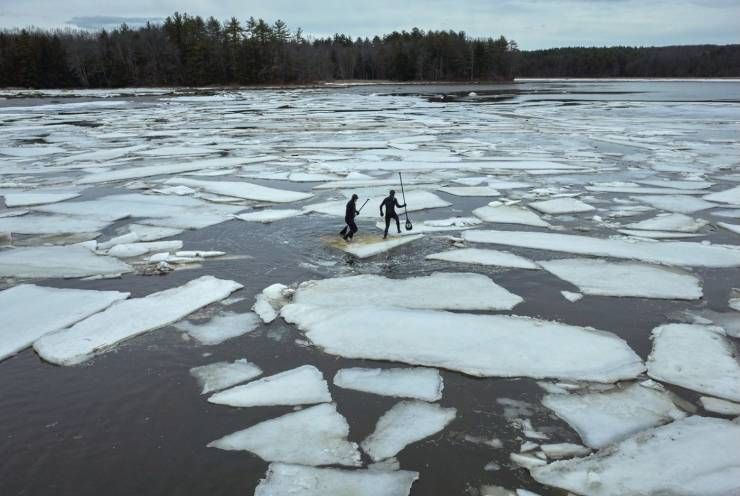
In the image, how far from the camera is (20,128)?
2278 centimetres

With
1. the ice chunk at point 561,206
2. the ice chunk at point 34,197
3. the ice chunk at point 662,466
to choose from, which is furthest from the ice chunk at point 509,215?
the ice chunk at point 34,197

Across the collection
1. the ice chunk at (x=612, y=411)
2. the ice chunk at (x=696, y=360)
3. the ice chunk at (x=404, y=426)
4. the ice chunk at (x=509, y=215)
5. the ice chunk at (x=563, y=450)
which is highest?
the ice chunk at (x=509, y=215)

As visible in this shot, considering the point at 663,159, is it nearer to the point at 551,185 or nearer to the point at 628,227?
the point at 551,185

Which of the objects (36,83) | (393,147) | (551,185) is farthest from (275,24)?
(551,185)

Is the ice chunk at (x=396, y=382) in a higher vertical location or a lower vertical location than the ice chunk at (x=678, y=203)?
lower

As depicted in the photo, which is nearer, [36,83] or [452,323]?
[452,323]

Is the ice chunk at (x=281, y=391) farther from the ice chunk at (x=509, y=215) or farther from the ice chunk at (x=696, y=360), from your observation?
the ice chunk at (x=509, y=215)

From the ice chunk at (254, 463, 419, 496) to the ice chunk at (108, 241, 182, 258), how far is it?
15.3ft

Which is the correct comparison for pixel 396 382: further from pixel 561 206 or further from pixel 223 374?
pixel 561 206

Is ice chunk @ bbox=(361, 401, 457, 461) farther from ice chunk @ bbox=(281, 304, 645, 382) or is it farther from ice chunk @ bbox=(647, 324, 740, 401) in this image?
ice chunk @ bbox=(647, 324, 740, 401)

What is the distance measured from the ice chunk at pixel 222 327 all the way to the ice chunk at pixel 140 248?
238cm

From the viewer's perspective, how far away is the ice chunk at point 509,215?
8367 millimetres

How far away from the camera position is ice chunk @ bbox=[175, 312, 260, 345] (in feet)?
15.9

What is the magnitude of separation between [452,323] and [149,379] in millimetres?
2630
